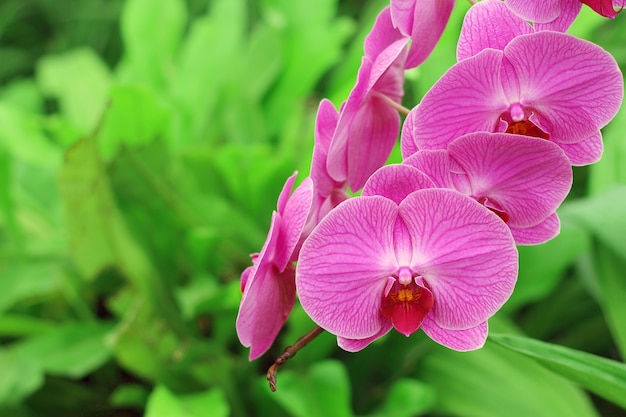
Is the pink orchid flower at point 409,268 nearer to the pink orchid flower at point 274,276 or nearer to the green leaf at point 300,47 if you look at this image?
the pink orchid flower at point 274,276

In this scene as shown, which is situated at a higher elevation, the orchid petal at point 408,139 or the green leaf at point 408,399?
the orchid petal at point 408,139

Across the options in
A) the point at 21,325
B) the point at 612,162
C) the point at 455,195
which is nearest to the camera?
the point at 455,195

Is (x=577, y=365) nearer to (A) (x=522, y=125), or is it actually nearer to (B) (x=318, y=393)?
(A) (x=522, y=125)

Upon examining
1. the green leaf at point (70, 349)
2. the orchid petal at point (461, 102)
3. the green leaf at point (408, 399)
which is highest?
the orchid petal at point (461, 102)

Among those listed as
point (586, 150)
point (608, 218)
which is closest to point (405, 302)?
point (586, 150)

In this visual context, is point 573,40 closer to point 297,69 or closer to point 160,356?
point 160,356

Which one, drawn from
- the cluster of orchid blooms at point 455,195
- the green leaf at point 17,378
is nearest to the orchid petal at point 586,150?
the cluster of orchid blooms at point 455,195

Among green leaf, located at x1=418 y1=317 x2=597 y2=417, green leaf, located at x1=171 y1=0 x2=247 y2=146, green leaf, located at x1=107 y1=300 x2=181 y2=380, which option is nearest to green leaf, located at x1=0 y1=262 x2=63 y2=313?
green leaf, located at x1=107 y1=300 x2=181 y2=380
